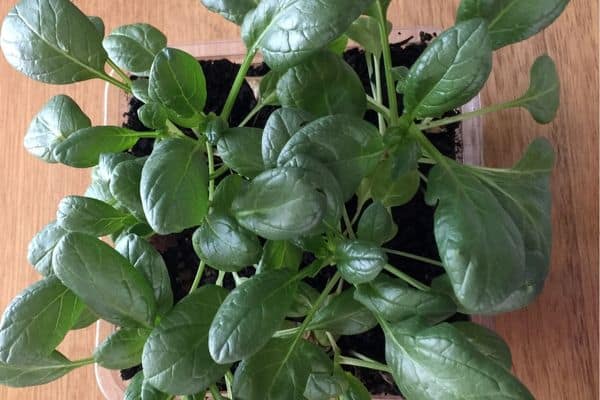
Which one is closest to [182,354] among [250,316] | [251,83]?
[250,316]

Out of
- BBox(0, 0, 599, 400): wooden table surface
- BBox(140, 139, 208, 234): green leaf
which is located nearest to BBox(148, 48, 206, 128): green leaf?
BBox(140, 139, 208, 234): green leaf

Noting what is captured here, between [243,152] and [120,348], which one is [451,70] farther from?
[120,348]

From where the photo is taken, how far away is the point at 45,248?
1.53 feet

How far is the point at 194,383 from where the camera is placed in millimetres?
376

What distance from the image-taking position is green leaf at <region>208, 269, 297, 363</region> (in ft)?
1.16

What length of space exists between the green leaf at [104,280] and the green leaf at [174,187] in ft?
0.16

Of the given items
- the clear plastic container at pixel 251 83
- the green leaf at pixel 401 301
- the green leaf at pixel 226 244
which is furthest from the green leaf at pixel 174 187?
the clear plastic container at pixel 251 83

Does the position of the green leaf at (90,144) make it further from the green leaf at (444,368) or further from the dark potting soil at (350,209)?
the green leaf at (444,368)

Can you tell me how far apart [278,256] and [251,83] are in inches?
8.5

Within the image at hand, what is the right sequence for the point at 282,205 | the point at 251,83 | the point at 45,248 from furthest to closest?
the point at 251,83 → the point at 45,248 → the point at 282,205

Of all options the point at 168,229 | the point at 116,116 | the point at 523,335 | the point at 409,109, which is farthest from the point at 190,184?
the point at 523,335

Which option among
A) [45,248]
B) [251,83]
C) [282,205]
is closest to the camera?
[282,205]

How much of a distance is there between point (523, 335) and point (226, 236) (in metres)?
0.34

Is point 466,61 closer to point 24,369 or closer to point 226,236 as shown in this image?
point 226,236
